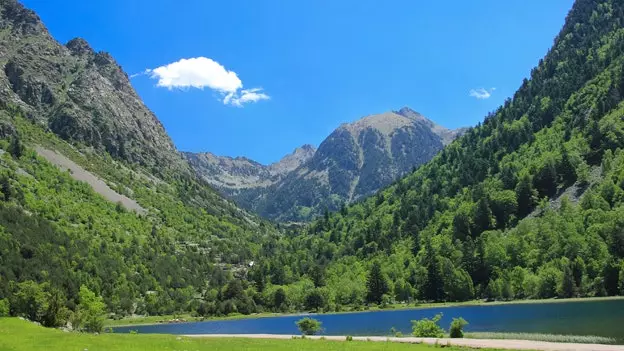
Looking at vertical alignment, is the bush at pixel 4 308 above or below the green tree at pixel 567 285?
below

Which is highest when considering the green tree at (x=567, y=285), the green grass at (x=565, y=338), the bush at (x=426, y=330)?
the green tree at (x=567, y=285)

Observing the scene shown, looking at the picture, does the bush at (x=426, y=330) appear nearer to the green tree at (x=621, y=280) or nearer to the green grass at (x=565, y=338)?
the green grass at (x=565, y=338)

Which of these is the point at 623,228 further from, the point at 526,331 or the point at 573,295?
the point at 526,331

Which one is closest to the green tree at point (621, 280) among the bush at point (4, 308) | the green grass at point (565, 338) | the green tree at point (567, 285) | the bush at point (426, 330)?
the green tree at point (567, 285)

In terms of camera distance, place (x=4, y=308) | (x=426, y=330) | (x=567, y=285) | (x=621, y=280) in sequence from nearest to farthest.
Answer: (x=426, y=330) < (x=621, y=280) < (x=4, y=308) < (x=567, y=285)

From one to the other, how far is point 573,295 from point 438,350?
13059 cm

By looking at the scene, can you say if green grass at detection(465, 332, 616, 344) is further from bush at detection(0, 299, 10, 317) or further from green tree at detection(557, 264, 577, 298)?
bush at detection(0, 299, 10, 317)

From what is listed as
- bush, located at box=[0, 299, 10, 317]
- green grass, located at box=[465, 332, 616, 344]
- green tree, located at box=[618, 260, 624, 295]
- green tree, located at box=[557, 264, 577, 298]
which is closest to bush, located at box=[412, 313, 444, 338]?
green grass, located at box=[465, 332, 616, 344]

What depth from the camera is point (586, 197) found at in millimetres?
196125

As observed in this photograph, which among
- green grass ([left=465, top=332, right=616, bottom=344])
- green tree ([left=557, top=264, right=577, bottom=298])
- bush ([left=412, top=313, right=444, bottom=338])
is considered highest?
green tree ([left=557, top=264, right=577, bottom=298])

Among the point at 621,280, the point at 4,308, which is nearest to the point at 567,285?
the point at 621,280

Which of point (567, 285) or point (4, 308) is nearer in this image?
point (4, 308)

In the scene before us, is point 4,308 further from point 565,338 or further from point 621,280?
point 621,280

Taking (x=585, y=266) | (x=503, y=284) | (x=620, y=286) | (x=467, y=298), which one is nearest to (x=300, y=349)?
(x=620, y=286)
